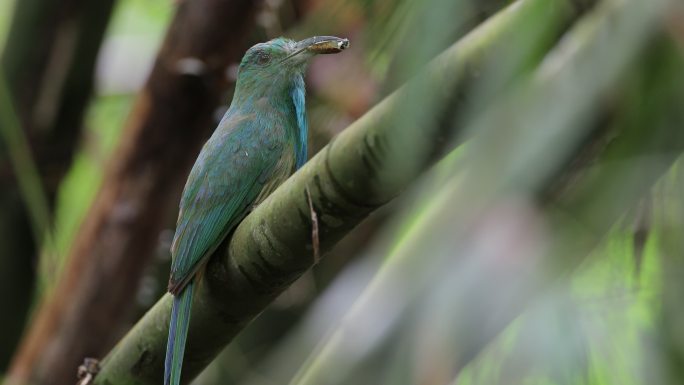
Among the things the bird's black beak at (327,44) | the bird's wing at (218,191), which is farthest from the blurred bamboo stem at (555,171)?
the bird's wing at (218,191)

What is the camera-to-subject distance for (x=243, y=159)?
9.96 feet

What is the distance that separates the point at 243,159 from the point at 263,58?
1.90ft

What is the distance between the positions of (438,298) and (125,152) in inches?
128

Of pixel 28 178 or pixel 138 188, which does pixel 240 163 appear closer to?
pixel 28 178

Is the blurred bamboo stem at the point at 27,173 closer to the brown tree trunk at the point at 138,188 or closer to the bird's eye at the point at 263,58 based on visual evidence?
the brown tree trunk at the point at 138,188

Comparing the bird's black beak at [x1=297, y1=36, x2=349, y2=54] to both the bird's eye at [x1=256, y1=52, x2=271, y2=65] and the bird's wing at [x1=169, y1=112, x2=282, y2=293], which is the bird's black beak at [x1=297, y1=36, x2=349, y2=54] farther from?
the bird's eye at [x1=256, y1=52, x2=271, y2=65]

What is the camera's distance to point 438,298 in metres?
1.10

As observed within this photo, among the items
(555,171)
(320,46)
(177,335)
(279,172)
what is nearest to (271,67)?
(279,172)

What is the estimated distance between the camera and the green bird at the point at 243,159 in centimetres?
243

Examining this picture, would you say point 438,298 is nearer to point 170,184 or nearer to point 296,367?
point 296,367

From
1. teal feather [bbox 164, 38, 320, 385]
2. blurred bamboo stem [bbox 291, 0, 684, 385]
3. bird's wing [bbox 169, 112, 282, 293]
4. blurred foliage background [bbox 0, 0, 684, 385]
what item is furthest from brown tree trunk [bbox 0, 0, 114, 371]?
Result: blurred bamboo stem [bbox 291, 0, 684, 385]

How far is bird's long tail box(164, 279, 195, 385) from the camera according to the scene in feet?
7.45

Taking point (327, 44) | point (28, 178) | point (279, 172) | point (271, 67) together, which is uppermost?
point (28, 178)

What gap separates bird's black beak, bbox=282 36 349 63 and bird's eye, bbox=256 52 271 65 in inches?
6.0
